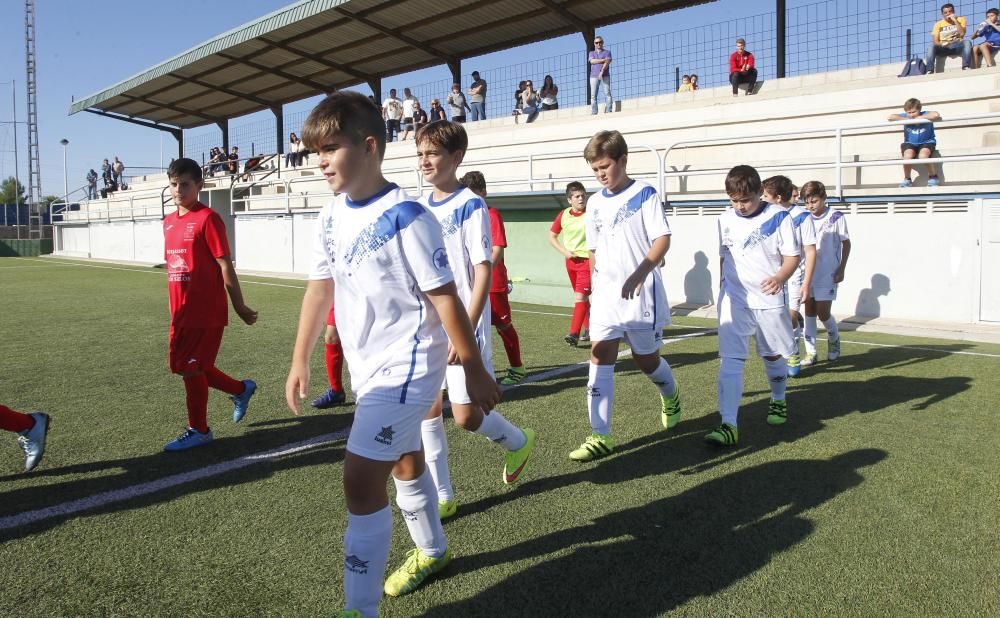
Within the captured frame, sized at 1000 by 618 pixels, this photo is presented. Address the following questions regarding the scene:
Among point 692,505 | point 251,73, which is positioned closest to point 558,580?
point 692,505

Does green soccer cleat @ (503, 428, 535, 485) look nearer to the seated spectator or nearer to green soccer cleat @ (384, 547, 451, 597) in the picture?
green soccer cleat @ (384, 547, 451, 597)

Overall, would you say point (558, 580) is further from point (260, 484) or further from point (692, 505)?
point (260, 484)

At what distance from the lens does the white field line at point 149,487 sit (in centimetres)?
350

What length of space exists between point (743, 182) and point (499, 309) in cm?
291

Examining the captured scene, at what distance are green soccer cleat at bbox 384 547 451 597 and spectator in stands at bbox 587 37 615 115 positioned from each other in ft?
A: 57.1

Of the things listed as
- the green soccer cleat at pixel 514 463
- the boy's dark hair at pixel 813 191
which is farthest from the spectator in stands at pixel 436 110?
the green soccer cleat at pixel 514 463

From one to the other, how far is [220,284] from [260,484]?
156 cm

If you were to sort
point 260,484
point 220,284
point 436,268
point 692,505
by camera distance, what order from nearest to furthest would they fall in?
point 436,268
point 692,505
point 260,484
point 220,284

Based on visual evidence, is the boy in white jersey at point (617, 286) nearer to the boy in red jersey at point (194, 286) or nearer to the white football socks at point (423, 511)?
the white football socks at point (423, 511)

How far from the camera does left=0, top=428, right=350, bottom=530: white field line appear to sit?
11.5ft

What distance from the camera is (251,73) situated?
94.4 ft

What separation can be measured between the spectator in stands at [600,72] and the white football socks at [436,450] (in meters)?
16.8

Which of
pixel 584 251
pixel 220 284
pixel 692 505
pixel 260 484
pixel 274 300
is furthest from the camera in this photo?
pixel 274 300

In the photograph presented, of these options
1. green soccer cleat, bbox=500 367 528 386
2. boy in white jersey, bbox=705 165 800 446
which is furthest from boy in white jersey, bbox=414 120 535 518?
green soccer cleat, bbox=500 367 528 386
